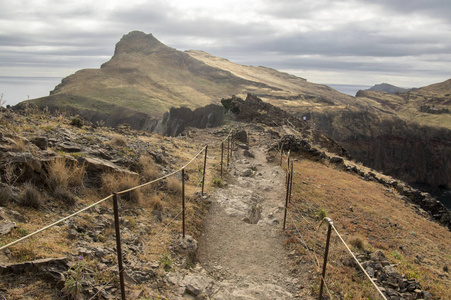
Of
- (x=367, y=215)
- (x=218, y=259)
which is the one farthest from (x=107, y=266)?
(x=367, y=215)

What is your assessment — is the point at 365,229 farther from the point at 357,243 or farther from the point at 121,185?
the point at 121,185

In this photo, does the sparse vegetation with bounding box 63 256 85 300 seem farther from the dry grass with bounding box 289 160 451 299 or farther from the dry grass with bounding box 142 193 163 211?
A: the dry grass with bounding box 289 160 451 299

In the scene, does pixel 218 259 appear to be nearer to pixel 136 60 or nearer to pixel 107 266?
pixel 107 266

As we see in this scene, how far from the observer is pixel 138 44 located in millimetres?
134125

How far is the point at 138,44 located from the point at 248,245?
140317mm

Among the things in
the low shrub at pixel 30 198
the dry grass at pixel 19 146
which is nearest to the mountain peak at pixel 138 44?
the dry grass at pixel 19 146


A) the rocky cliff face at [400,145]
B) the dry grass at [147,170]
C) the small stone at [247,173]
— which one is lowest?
the rocky cliff face at [400,145]

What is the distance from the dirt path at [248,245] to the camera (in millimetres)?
6961

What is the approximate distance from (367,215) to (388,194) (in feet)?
24.9

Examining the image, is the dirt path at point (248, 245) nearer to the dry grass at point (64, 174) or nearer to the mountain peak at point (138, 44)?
the dry grass at point (64, 174)

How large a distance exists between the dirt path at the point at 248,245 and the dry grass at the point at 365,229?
0.93 meters

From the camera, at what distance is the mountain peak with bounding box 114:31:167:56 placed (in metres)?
129

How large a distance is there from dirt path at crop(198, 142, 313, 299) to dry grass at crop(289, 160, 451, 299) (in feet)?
3.04

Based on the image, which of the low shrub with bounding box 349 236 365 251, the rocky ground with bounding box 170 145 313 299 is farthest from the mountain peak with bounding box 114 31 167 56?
the low shrub with bounding box 349 236 365 251
